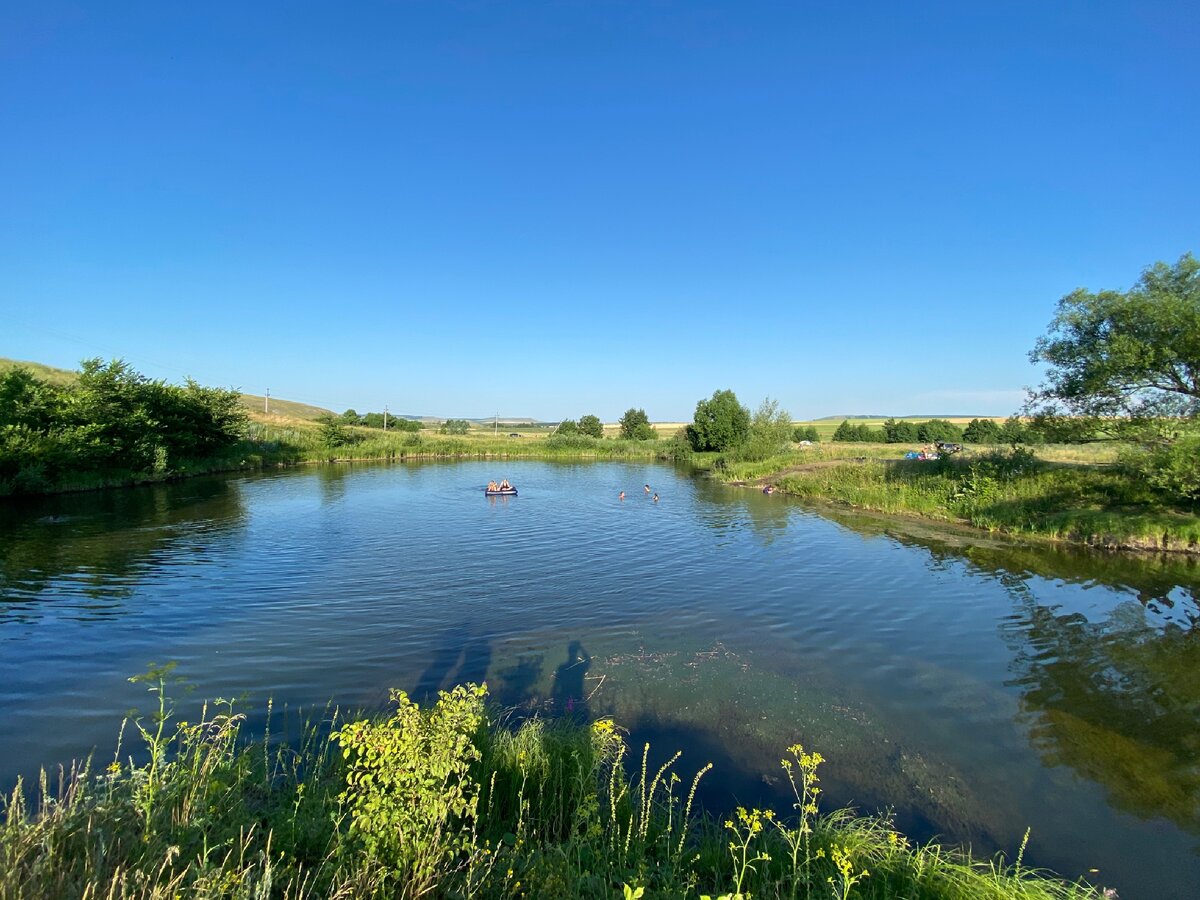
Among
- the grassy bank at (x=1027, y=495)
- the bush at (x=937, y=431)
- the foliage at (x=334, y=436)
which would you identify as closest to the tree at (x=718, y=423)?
the grassy bank at (x=1027, y=495)

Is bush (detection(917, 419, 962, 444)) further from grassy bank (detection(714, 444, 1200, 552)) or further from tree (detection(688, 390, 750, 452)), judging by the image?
grassy bank (detection(714, 444, 1200, 552))

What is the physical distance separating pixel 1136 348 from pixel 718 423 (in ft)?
163

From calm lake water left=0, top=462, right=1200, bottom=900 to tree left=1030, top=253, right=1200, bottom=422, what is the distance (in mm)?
6729

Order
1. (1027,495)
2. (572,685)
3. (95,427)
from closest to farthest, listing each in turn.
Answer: (572,685) < (1027,495) < (95,427)

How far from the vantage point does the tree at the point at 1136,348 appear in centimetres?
2005

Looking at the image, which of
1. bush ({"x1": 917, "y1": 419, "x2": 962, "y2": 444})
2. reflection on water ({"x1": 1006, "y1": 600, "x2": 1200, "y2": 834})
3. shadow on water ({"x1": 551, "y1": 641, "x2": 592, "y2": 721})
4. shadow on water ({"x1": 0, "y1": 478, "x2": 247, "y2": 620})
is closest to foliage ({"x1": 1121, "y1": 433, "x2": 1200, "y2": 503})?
reflection on water ({"x1": 1006, "y1": 600, "x2": 1200, "y2": 834})

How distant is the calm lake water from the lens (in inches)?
275

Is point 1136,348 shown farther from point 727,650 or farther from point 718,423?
point 718,423

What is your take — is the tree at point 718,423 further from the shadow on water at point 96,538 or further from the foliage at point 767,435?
the shadow on water at point 96,538

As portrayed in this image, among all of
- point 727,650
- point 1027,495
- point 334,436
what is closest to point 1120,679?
point 727,650

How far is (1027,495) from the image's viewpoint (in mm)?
25156

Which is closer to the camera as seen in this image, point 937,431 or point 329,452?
point 329,452

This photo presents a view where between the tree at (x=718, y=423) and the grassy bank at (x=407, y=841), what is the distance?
204ft

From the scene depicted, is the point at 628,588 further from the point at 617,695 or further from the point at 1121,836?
the point at 1121,836
